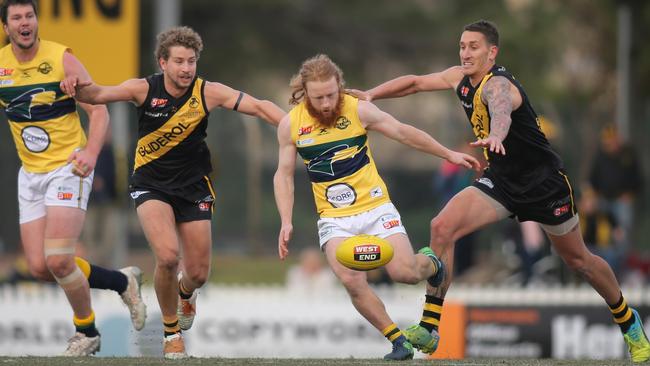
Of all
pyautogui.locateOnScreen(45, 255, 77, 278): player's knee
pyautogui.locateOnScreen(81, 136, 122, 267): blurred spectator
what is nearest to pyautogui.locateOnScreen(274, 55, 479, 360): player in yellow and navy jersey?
pyautogui.locateOnScreen(45, 255, 77, 278): player's knee

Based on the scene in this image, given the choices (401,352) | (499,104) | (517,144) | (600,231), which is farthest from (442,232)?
(600,231)

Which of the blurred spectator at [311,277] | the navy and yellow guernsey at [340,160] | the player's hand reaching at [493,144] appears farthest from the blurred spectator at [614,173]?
the player's hand reaching at [493,144]

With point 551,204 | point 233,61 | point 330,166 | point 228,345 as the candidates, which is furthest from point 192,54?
point 233,61

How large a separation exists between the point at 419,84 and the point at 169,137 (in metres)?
1.88

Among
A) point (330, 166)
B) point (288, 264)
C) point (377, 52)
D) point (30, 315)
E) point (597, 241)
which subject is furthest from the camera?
point (377, 52)

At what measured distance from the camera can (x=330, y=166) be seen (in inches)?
343

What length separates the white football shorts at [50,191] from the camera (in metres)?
9.09

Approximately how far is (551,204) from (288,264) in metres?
9.89

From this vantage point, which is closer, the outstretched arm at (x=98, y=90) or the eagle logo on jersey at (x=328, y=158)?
the eagle logo on jersey at (x=328, y=158)

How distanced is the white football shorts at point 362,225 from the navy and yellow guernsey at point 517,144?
90 cm

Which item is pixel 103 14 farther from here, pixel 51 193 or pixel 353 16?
pixel 353 16

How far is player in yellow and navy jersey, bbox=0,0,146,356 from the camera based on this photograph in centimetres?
902

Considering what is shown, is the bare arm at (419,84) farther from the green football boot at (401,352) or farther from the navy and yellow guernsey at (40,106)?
the navy and yellow guernsey at (40,106)

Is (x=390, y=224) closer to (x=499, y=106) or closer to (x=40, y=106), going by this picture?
(x=499, y=106)
